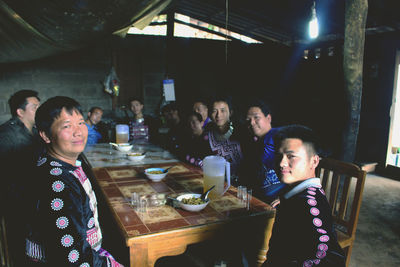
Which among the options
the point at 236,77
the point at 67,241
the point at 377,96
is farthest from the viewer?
the point at 236,77

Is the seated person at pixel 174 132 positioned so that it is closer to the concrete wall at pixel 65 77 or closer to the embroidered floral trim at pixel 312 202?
the embroidered floral trim at pixel 312 202

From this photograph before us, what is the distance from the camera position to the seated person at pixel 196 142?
3.39 metres

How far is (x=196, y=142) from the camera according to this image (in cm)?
361

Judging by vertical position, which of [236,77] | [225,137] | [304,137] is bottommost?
[225,137]

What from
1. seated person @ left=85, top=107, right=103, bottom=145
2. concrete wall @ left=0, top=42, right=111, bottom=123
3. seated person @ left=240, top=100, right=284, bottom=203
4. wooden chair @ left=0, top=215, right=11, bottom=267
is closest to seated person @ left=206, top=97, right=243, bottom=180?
seated person @ left=240, top=100, right=284, bottom=203

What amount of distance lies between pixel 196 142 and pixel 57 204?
2.34 m

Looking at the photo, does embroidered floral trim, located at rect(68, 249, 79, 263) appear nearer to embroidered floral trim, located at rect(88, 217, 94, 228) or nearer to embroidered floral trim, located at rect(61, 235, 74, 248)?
embroidered floral trim, located at rect(61, 235, 74, 248)

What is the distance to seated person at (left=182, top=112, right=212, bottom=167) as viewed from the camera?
133 inches

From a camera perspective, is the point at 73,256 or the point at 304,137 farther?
the point at 304,137

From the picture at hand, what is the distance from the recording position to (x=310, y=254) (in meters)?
1.37

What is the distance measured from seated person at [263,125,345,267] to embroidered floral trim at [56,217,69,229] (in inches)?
43.4

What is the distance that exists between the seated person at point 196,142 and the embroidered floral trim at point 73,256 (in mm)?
2038

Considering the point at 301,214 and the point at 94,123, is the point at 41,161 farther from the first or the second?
the point at 94,123

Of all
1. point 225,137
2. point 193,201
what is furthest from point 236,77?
point 193,201
